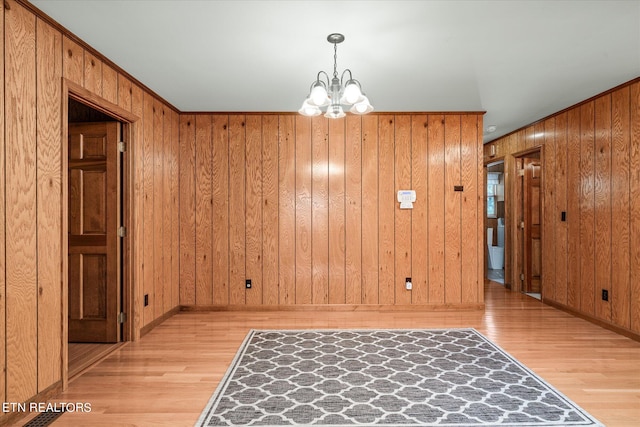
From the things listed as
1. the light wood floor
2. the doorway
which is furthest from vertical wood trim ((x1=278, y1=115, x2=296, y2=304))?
the doorway

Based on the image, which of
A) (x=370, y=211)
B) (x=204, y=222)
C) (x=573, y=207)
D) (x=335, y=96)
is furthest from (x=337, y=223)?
(x=573, y=207)

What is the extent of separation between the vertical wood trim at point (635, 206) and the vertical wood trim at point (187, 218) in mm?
4761

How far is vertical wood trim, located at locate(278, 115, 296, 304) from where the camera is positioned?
4789 millimetres

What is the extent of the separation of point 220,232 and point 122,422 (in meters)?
2.77

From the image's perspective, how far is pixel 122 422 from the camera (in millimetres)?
2207

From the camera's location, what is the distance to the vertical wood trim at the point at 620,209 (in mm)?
3760

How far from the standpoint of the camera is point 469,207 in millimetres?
4820

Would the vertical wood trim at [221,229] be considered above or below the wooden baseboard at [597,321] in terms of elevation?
above

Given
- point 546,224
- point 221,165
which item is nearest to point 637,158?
point 546,224

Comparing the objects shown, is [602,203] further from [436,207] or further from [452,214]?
[436,207]

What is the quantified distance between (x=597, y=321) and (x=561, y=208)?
1434 millimetres

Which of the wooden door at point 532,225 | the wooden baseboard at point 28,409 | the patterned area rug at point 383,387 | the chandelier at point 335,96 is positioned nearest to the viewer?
the wooden baseboard at point 28,409

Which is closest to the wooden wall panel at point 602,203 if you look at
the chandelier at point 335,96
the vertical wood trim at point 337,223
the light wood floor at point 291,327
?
the light wood floor at point 291,327

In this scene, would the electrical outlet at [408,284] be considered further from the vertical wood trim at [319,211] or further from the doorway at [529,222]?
the doorway at [529,222]
